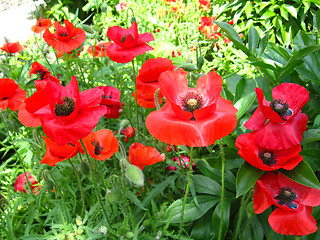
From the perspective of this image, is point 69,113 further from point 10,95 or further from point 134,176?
point 10,95

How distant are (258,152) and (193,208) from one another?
1.39ft

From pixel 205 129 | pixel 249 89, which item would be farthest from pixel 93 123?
pixel 249 89

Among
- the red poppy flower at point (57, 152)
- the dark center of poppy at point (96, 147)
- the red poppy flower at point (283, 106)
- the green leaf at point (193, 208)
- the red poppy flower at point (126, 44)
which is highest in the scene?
the red poppy flower at point (126, 44)

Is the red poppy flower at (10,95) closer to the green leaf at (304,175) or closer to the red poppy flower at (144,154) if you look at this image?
the red poppy flower at (144,154)

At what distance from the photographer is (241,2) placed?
3336 mm

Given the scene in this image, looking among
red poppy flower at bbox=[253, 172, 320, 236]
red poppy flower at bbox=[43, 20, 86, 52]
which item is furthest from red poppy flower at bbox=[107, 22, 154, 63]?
red poppy flower at bbox=[253, 172, 320, 236]

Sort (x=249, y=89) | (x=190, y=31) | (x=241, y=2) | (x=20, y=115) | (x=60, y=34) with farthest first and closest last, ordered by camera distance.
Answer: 1. (x=190, y=31)
2. (x=241, y=2)
3. (x=60, y=34)
4. (x=249, y=89)
5. (x=20, y=115)

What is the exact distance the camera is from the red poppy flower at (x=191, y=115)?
649 millimetres

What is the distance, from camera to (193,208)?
117 cm

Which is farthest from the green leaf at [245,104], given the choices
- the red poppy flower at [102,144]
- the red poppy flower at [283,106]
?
the red poppy flower at [102,144]

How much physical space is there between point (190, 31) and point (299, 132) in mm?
2970

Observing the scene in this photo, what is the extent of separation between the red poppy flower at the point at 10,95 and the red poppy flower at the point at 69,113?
0.48 metres

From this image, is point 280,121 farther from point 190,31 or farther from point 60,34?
point 190,31

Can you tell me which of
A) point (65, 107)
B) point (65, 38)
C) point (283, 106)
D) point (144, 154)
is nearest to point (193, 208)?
point (144, 154)
